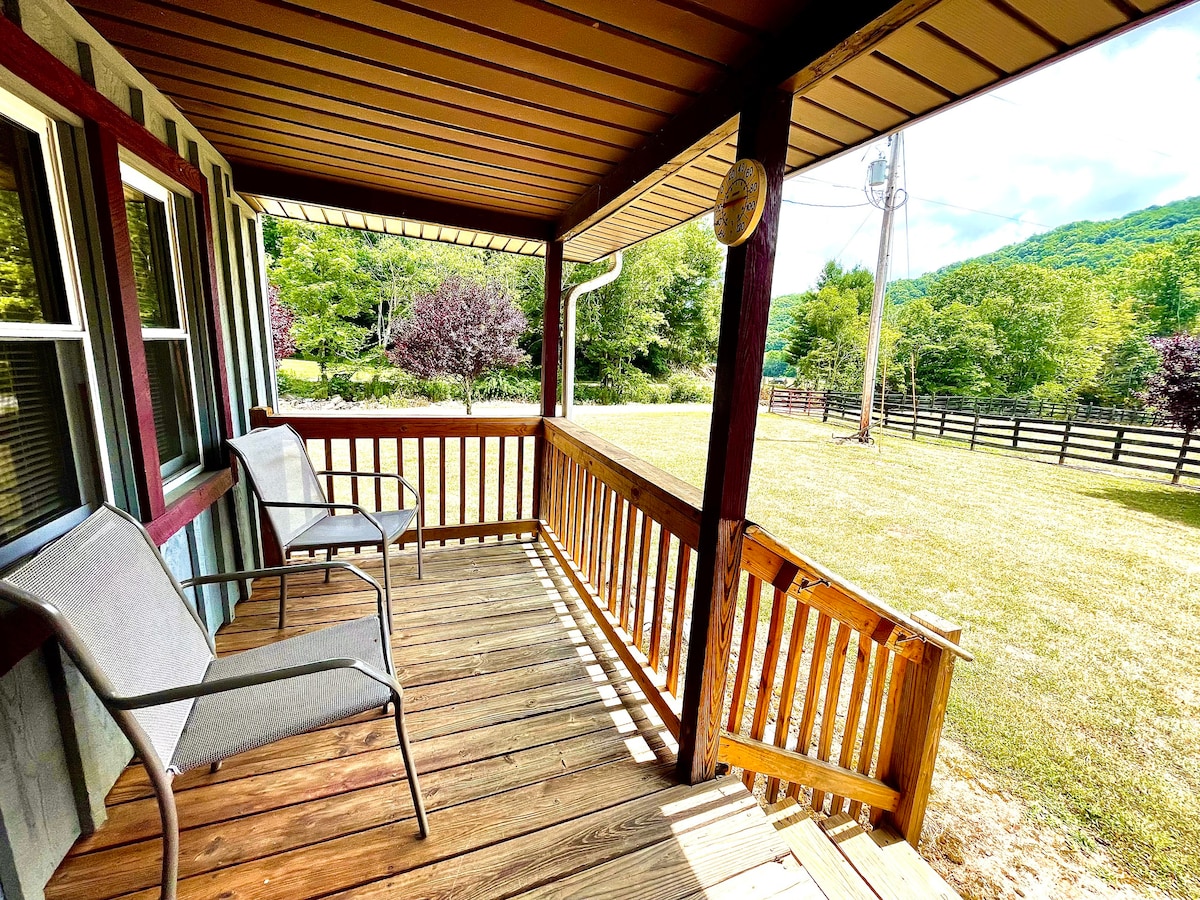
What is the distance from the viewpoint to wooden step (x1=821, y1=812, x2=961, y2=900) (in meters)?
1.49

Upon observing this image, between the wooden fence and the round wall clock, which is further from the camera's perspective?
the wooden fence

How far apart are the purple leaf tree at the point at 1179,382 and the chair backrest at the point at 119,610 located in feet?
36.6

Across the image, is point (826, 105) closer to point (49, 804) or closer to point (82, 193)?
point (82, 193)

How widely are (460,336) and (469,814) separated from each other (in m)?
9.75

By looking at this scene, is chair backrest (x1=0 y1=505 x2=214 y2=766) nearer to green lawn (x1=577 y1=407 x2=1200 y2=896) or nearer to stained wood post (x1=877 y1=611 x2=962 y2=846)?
stained wood post (x1=877 y1=611 x2=962 y2=846)

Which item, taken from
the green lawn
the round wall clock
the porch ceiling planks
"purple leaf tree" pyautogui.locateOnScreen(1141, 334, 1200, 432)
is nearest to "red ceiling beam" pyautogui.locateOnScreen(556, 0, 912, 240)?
the porch ceiling planks

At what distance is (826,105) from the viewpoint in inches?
57.0

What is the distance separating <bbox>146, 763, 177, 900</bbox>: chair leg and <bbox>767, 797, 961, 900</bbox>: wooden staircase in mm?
1494

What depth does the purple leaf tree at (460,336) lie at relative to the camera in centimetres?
1014

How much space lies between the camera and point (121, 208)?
143cm

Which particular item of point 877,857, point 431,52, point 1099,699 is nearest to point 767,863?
point 877,857

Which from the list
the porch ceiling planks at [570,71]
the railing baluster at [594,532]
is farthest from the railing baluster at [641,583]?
the porch ceiling planks at [570,71]

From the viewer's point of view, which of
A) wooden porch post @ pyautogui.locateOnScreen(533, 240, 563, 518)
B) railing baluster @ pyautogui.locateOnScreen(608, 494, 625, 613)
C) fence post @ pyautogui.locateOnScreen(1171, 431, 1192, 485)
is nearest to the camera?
railing baluster @ pyautogui.locateOnScreen(608, 494, 625, 613)

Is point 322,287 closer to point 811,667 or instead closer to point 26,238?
point 26,238
